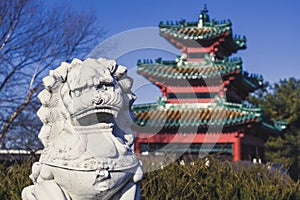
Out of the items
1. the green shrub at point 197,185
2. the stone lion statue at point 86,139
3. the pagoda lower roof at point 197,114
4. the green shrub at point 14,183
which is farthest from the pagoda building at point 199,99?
the stone lion statue at point 86,139

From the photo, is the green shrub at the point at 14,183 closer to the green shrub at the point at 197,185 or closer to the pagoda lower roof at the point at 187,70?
the green shrub at the point at 197,185

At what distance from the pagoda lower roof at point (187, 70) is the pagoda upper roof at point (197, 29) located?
0.91 metres

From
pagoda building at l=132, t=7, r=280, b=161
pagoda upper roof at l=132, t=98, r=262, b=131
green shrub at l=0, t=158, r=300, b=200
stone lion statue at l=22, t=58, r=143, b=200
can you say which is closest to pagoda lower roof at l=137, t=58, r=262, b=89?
pagoda building at l=132, t=7, r=280, b=161

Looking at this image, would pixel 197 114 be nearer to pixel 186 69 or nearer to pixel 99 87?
pixel 186 69

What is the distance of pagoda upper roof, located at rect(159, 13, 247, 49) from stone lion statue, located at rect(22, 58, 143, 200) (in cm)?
1176

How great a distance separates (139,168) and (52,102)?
69 cm

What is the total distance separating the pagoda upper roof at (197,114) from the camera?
13.5 m

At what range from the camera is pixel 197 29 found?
15.2 meters

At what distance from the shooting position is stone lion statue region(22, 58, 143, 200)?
2908mm

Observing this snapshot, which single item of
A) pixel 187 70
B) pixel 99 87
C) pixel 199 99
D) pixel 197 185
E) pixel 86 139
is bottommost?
pixel 197 185

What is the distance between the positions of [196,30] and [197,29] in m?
0.05

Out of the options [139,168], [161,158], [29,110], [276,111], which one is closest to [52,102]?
[139,168]

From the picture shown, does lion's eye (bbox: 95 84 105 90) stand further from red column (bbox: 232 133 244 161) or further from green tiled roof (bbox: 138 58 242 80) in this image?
red column (bbox: 232 133 244 161)

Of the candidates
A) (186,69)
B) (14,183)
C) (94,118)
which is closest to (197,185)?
(14,183)
